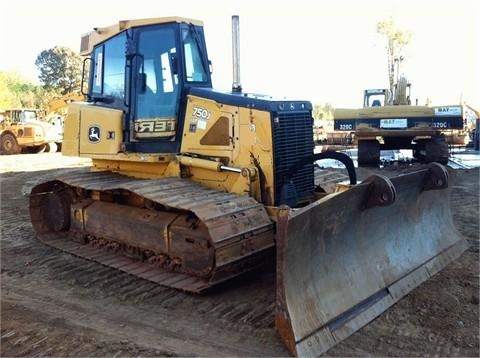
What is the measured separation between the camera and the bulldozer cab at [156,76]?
225 inches

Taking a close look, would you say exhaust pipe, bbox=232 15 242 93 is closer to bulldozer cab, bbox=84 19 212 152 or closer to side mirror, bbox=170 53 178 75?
bulldozer cab, bbox=84 19 212 152

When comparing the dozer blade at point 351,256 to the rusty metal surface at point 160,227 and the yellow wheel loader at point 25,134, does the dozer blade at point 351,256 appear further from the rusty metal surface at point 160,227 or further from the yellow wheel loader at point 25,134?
the yellow wheel loader at point 25,134

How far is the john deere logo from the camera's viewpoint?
6.46 metres

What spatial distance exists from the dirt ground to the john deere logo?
5.24 ft

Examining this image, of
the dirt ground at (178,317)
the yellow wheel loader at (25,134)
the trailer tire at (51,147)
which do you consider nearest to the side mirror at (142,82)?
the dirt ground at (178,317)

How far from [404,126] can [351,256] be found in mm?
10894

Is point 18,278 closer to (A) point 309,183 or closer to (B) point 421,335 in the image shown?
(A) point 309,183

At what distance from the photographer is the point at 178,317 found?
14.0ft

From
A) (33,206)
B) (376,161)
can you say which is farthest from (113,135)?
(376,161)

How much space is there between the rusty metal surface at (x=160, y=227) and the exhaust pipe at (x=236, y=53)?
136cm

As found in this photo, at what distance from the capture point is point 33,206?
7.04 metres

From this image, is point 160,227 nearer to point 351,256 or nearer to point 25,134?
point 351,256

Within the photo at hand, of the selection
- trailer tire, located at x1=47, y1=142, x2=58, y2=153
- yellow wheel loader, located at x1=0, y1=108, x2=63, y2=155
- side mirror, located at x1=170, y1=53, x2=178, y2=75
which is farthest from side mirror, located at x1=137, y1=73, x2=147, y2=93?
trailer tire, located at x1=47, y1=142, x2=58, y2=153

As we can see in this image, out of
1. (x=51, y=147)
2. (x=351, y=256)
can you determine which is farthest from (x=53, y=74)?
(x=351, y=256)
